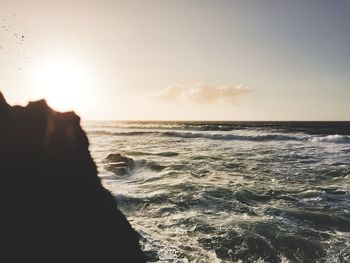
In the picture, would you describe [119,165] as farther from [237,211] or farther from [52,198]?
[52,198]

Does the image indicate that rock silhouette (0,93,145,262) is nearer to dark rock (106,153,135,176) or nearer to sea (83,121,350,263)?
sea (83,121,350,263)

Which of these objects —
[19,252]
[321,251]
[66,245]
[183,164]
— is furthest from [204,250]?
[183,164]

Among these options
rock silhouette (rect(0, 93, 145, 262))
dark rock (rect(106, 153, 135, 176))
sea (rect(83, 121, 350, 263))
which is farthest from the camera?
dark rock (rect(106, 153, 135, 176))

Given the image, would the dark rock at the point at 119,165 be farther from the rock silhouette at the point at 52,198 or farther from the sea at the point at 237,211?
the rock silhouette at the point at 52,198

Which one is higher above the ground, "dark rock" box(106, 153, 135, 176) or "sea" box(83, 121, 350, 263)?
"dark rock" box(106, 153, 135, 176)

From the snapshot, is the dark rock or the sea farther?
the dark rock

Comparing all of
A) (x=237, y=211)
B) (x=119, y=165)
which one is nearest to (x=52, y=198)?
(x=237, y=211)

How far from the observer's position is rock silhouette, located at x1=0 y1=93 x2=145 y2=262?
4.58 meters

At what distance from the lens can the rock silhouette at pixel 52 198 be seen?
15.0ft

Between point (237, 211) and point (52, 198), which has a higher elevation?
point (52, 198)

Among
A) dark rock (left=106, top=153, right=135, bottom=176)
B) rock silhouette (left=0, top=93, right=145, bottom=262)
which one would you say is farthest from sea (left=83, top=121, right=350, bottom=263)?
rock silhouette (left=0, top=93, right=145, bottom=262)

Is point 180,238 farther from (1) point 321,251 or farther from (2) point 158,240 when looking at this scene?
(1) point 321,251

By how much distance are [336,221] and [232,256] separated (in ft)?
14.9

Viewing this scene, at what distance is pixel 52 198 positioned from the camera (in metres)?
5.00
